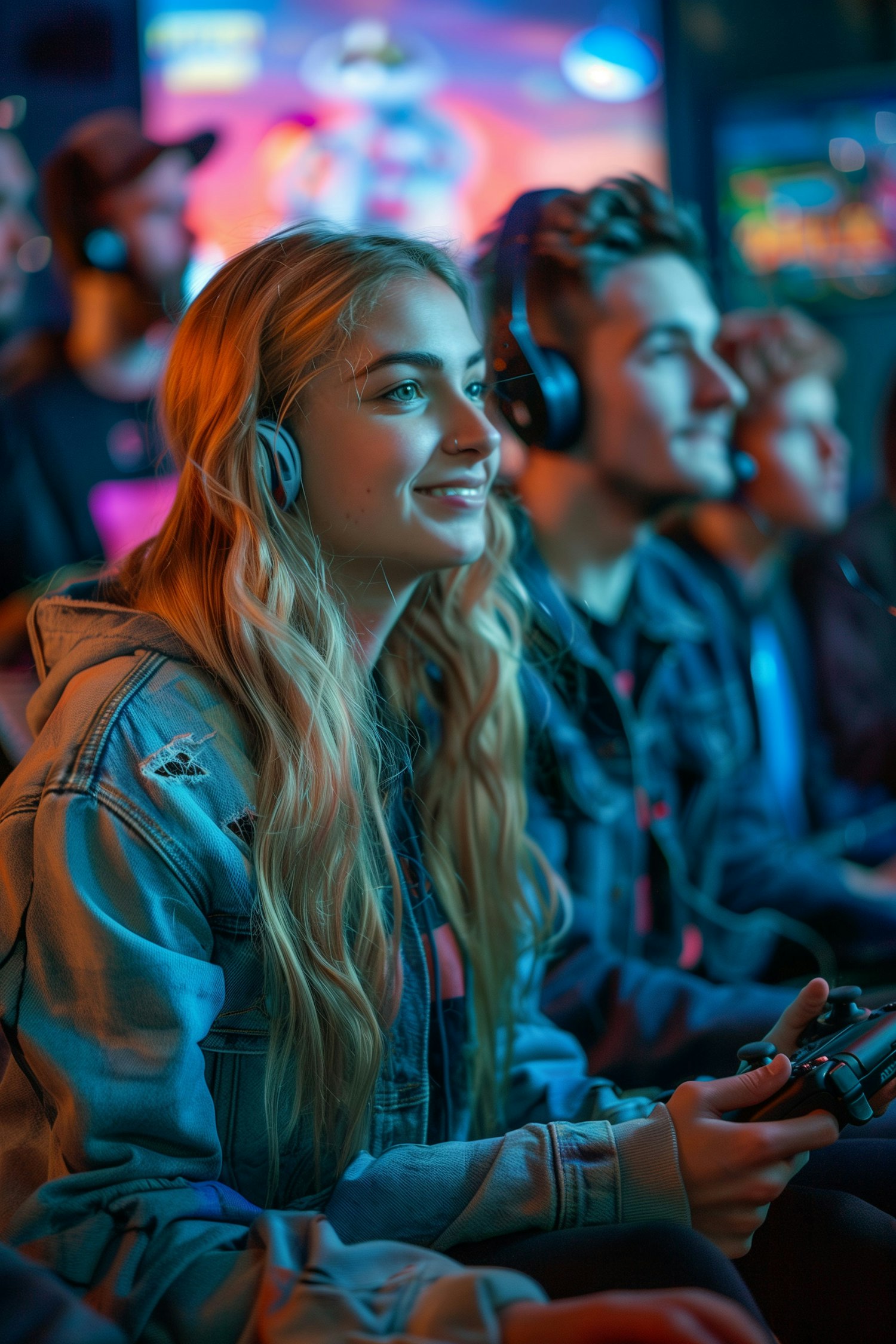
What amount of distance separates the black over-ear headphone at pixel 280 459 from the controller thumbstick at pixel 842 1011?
0.61 m

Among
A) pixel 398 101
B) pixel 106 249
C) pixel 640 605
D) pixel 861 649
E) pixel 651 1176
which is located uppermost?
pixel 398 101

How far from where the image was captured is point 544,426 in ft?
3.76

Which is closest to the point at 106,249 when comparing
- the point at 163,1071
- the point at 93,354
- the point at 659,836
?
the point at 93,354

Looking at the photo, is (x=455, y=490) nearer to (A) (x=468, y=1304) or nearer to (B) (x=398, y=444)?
(B) (x=398, y=444)

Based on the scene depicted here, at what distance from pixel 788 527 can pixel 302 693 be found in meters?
1.47

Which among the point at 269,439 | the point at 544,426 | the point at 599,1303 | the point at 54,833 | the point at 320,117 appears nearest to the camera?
the point at 599,1303

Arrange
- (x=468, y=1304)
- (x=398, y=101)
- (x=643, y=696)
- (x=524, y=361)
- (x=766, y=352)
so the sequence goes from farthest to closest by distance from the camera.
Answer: (x=398, y=101) < (x=766, y=352) < (x=643, y=696) < (x=524, y=361) < (x=468, y=1304)

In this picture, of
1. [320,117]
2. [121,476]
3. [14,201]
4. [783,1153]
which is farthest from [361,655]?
[320,117]

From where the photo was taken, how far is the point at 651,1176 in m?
0.75

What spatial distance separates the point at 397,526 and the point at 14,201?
5.82ft

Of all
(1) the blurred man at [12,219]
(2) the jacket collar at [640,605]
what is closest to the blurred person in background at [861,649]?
(2) the jacket collar at [640,605]

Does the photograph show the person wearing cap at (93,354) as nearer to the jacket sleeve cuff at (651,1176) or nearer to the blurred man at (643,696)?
the blurred man at (643,696)

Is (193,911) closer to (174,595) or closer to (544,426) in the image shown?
(174,595)

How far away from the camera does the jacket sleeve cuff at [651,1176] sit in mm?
738
